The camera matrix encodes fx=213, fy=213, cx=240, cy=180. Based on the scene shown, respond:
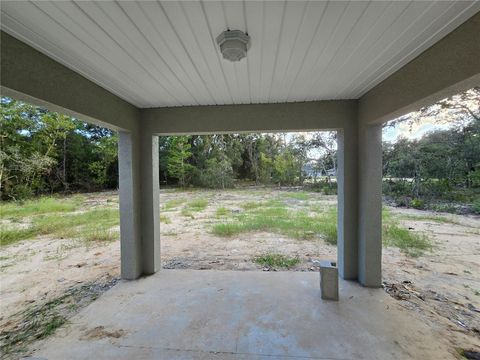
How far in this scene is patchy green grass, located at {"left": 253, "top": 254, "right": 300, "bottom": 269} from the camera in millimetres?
3238

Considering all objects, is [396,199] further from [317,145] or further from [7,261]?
[7,261]

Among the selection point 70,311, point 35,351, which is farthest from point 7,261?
point 35,351

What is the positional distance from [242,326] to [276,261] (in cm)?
159

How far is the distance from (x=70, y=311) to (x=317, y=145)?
13897 millimetres

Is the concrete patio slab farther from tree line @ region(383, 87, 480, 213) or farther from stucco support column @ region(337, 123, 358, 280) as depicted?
tree line @ region(383, 87, 480, 213)

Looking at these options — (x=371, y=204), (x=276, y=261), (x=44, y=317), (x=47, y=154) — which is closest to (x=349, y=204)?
(x=371, y=204)

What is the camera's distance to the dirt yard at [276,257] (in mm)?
2265

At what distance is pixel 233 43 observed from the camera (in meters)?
1.36

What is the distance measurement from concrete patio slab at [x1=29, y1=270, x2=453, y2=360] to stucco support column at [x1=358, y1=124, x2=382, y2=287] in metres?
0.24

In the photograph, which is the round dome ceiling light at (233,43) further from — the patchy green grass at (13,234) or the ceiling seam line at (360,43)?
the patchy green grass at (13,234)

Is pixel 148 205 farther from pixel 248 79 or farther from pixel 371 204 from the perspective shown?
pixel 371 204

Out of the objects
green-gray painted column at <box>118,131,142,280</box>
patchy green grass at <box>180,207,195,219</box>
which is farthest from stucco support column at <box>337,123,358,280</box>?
patchy green grass at <box>180,207,195,219</box>

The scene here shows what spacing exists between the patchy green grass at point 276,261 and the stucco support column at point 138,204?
1566mm

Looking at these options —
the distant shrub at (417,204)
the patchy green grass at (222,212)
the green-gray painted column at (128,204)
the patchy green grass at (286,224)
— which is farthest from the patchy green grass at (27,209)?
the distant shrub at (417,204)
